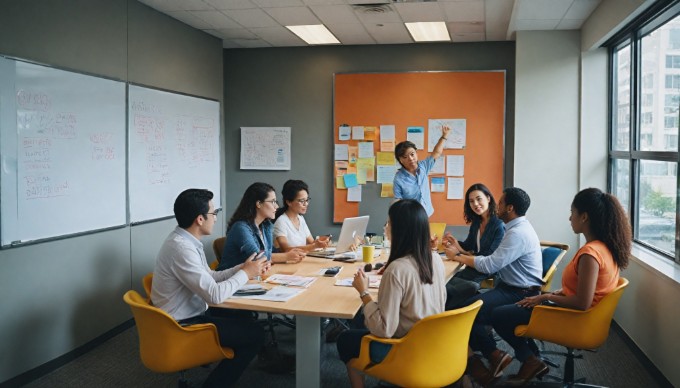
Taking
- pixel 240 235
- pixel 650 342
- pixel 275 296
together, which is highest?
pixel 240 235

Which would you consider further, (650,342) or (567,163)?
(567,163)

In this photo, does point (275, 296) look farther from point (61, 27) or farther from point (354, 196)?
point (354, 196)

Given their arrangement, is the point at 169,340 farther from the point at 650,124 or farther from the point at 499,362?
the point at 650,124

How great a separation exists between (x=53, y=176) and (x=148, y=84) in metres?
1.51

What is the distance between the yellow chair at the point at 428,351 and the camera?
2.60m

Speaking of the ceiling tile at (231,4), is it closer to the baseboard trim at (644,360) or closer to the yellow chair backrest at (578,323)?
the yellow chair backrest at (578,323)

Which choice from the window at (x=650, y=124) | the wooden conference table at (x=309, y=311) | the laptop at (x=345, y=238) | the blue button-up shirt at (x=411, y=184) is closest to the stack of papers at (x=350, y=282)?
the wooden conference table at (x=309, y=311)

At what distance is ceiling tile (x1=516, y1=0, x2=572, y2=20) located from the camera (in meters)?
4.76

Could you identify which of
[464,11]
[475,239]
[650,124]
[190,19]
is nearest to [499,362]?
[475,239]

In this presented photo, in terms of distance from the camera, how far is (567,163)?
5.85m

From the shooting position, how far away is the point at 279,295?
3.16 metres

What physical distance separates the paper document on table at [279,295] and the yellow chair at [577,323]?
54.9 inches

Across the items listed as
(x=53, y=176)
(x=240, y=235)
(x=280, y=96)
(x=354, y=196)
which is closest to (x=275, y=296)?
(x=240, y=235)

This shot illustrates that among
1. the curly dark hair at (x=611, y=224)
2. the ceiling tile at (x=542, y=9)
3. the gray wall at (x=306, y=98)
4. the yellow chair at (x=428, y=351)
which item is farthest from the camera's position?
the gray wall at (x=306, y=98)
